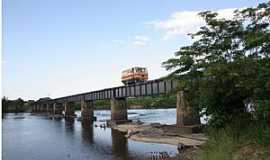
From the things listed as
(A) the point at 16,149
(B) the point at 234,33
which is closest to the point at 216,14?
(B) the point at 234,33

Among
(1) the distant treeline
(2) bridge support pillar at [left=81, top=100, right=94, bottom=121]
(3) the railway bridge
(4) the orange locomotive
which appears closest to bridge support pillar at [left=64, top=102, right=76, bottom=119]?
(3) the railway bridge

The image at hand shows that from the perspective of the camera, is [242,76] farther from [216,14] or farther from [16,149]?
[16,149]

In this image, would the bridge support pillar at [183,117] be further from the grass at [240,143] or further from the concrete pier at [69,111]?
the concrete pier at [69,111]

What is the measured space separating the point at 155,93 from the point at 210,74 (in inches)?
1330

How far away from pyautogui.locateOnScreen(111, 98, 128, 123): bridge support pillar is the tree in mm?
43732

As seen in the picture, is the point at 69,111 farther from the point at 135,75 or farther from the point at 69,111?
the point at 135,75

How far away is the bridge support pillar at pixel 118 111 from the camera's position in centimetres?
6394

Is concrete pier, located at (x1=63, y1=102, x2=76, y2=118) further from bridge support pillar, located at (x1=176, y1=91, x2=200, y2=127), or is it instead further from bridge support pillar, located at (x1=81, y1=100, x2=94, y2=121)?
bridge support pillar, located at (x1=176, y1=91, x2=200, y2=127)

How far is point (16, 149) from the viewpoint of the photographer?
38250mm

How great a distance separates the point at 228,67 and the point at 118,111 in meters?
49.3

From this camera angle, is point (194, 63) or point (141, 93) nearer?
point (194, 63)

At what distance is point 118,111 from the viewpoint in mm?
64688

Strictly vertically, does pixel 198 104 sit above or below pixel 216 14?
below

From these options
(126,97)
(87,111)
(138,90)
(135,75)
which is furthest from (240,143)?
(87,111)
